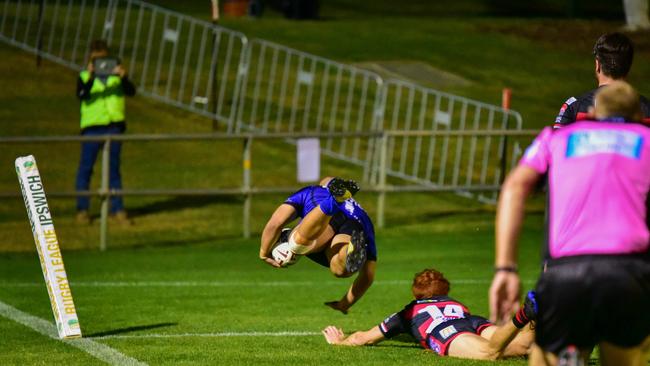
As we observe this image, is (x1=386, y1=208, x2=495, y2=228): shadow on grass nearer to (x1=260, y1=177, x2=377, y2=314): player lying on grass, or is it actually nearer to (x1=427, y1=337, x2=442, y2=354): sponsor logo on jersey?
(x1=260, y1=177, x2=377, y2=314): player lying on grass

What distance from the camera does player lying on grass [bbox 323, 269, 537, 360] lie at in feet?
31.7

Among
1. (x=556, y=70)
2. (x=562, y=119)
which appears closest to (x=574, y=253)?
(x=562, y=119)

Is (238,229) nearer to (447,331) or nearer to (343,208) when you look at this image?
(343,208)

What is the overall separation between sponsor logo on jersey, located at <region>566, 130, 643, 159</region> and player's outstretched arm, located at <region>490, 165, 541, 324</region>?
219 mm

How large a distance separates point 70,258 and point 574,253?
12491 mm

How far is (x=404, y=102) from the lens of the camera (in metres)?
26.8

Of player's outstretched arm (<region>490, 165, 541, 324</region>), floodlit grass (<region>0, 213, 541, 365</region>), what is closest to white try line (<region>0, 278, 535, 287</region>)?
floodlit grass (<region>0, 213, 541, 365</region>)

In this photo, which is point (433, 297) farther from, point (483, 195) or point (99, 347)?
point (483, 195)

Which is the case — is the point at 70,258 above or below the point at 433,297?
below

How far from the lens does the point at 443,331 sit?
10.1 metres

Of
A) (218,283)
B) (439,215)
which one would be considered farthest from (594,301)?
(439,215)

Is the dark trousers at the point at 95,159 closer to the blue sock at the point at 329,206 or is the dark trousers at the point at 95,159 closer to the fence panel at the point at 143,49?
the fence panel at the point at 143,49

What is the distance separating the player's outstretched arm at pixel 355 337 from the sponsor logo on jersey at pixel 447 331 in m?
0.50

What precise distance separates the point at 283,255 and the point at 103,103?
28.2 feet
